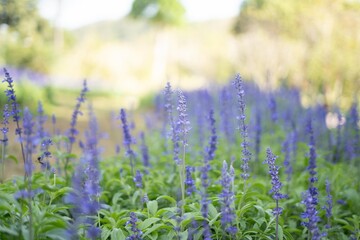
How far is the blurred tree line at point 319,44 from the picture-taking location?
1223 centimetres

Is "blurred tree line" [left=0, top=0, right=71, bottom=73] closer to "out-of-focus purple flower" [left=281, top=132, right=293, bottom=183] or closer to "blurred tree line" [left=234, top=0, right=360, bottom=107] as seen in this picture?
"blurred tree line" [left=234, top=0, right=360, bottom=107]

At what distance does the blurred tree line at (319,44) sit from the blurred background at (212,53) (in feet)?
0.11

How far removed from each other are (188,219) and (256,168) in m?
3.25

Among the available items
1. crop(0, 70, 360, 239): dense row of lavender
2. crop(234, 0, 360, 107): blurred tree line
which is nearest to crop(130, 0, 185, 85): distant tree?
crop(234, 0, 360, 107): blurred tree line

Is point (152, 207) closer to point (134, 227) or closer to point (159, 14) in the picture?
point (134, 227)

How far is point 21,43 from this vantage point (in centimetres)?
2291

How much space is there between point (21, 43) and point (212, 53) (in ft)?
80.9

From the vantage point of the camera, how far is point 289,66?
21.2m

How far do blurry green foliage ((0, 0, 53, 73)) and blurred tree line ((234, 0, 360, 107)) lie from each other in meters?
13.2

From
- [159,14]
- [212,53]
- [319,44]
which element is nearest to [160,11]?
[159,14]

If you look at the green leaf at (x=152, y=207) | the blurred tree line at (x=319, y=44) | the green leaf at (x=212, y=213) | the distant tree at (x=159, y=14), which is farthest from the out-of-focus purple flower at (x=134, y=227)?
the distant tree at (x=159, y=14)

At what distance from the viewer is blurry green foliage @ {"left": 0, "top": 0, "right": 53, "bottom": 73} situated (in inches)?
829

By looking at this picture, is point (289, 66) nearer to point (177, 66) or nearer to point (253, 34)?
point (253, 34)

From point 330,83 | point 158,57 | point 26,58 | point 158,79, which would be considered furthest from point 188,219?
point 158,57
